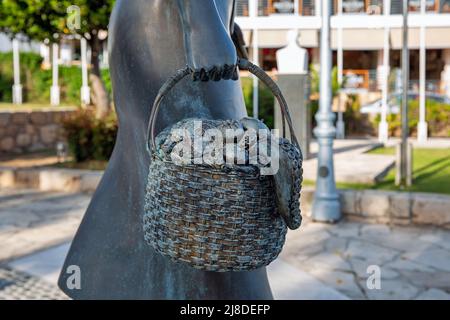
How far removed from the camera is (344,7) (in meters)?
18.2

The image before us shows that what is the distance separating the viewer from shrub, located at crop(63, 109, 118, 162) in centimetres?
881

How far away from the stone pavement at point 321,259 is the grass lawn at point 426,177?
3.65 ft

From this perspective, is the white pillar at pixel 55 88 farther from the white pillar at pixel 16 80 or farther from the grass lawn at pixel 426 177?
the grass lawn at pixel 426 177

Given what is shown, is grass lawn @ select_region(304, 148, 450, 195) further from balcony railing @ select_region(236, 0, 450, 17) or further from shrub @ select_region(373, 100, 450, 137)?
balcony railing @ select_region(236, 0, 450, 17)

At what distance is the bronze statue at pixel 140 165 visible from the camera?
6.58ft

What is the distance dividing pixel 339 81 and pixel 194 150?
14.6 metres

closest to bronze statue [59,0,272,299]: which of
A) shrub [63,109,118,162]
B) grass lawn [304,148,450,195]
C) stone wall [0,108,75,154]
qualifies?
grass lawn [304,148,450,195]

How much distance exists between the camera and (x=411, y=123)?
557 inches

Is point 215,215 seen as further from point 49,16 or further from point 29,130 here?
point 29,130

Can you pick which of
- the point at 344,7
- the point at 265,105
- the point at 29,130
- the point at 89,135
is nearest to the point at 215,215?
the point at 89,135

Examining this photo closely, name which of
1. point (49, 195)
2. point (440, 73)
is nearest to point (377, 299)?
point (49, 195)

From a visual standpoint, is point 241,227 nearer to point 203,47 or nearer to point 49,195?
point 203,47

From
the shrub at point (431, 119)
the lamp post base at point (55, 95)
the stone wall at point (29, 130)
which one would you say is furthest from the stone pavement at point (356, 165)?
the lamp post base at point (55, 95)

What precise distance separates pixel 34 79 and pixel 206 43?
869 inches
